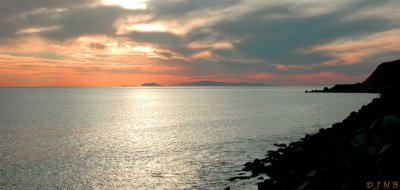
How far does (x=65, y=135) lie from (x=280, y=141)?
34034mm

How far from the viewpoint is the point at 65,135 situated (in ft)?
184

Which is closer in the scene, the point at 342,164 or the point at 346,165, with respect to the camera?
the point at 346,165

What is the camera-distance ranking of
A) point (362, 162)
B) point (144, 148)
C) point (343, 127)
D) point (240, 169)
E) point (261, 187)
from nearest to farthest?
point (362, 162), point (261, 187), point (240, 169), point (343, 127), point (144, 148)

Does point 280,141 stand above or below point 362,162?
below

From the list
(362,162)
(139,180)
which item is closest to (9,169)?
(139,180)

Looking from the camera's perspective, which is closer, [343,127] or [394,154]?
[394,154]

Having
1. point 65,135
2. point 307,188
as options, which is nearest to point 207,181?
point 307,188

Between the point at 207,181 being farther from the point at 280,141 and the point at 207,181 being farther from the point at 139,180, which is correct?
the point at 280,141

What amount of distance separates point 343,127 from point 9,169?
3559cm

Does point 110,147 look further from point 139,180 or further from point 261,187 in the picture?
point 261,187

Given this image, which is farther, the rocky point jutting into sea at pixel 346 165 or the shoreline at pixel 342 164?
the shoreline at pixel 342 164

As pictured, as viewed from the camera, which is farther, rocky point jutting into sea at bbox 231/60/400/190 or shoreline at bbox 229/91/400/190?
shoreline at bbox 229/91/400/190

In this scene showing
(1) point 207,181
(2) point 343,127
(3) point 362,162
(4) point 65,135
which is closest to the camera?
(3) point 362,162

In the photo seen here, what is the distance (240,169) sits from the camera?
30.6m
